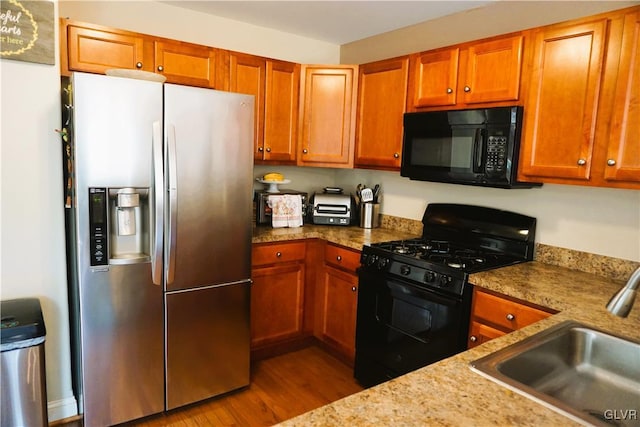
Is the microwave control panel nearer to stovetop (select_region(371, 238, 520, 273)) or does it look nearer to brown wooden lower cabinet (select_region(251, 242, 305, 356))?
stovetop (select_region(371, 238, 520, 273))

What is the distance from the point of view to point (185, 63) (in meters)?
2.67

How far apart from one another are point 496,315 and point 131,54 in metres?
2.44

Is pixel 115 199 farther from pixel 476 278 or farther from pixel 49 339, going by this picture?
pixel 476 278

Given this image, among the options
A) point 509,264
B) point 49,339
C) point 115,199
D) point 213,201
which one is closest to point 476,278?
point 509,264

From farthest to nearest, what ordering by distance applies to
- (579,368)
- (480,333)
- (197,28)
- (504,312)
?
1. (197,28)
2. (480,333)
3. (504,312)
4. (579,368)

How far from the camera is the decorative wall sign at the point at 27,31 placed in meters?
1.94

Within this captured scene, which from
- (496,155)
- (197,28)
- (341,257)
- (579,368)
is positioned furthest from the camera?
(197,28)

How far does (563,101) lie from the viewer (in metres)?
2.01

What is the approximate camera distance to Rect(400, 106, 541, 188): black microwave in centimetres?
219

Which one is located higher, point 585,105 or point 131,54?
point 131,54

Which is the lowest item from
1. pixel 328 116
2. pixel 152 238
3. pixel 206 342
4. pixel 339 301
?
pixel 206 342

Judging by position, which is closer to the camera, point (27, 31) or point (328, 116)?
point (27, 31)

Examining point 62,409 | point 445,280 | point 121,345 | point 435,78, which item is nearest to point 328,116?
point 435,78

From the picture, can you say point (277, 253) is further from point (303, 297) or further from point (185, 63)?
point (185, 63)
